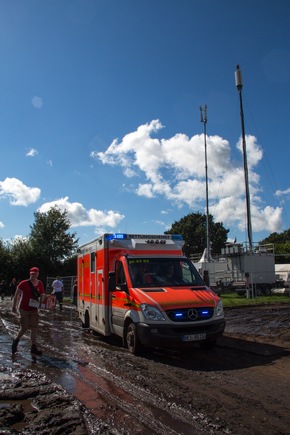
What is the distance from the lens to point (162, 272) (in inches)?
382

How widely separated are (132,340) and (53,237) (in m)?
50.7

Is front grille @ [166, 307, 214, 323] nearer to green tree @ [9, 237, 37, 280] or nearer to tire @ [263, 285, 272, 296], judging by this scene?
tire @ [263, 285, 272, 296]

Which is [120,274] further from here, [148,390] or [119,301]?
[148,390]

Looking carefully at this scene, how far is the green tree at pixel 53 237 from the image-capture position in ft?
183

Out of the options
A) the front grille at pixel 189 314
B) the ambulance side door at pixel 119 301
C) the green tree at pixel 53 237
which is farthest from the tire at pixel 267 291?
the green tree at pixel 53 237

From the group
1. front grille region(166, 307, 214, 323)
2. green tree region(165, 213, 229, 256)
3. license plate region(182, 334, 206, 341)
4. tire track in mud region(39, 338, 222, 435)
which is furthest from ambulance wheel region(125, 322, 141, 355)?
green tree region(165, 213, 229, 256)

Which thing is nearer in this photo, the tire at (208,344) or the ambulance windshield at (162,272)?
the tire at (208,344)

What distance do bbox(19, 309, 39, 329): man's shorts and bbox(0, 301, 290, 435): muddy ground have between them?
0.65 metres

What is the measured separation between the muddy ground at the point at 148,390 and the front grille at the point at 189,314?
819 millimetres

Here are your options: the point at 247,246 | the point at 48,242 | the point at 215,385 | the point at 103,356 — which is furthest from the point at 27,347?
the point at 48,242

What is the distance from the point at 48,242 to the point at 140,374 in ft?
172

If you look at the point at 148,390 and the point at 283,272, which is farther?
the point at 283,272

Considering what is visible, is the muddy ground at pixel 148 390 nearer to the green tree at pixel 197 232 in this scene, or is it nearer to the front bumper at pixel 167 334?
the front bumper at pixel 167 334

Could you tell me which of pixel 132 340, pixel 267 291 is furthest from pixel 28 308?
pixel 267 291
